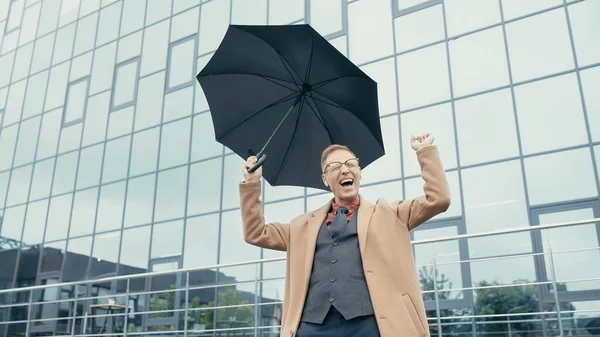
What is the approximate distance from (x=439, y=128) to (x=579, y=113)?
7.61 feet

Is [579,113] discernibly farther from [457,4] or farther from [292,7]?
[292,7]

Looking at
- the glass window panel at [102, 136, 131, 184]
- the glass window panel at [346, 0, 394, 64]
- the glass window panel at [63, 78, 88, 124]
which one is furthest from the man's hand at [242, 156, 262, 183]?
the glass window panel at [63, 78, 88, 124]

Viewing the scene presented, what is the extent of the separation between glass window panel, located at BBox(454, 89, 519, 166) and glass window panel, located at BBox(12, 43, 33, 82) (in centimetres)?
1408

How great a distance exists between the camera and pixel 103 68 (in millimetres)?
15688

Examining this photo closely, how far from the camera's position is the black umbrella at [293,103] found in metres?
2.68

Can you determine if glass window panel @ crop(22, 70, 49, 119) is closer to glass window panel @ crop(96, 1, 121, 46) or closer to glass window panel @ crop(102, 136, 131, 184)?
glass window panel @ crop(96, 1, 121, 46)

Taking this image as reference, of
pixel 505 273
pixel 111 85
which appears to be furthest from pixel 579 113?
pixel 111 85

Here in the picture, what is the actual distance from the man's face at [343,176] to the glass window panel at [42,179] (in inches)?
596

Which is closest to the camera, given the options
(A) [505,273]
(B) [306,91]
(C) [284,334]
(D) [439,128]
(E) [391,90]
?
(C) [284,334]

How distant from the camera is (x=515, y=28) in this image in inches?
389

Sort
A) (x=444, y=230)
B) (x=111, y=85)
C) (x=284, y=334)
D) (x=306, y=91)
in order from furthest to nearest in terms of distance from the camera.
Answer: (x=111, y=85), (x=444, y=230), (x=306, y=91), (x=284, y=334)

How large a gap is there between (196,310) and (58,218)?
→ 671 centimetres

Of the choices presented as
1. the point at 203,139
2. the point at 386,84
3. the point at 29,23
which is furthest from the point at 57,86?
the point at 386,84

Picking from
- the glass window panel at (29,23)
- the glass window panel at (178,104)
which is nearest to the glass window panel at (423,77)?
the glass window panel at (178,104)
